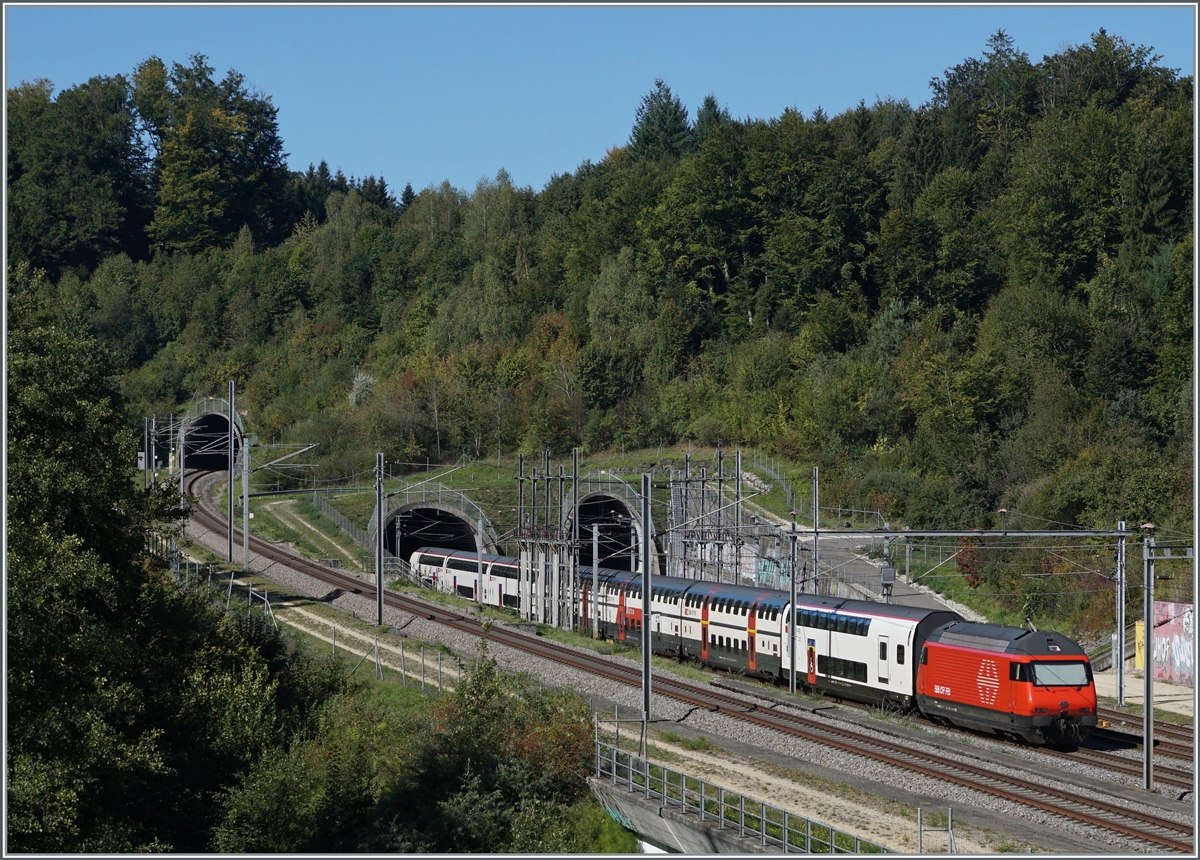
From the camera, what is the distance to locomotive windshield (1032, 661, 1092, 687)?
28.2m

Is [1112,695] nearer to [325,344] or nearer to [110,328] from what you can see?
[325,344]

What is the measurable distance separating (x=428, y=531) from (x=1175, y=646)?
46871mm

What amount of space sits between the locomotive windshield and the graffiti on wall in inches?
572

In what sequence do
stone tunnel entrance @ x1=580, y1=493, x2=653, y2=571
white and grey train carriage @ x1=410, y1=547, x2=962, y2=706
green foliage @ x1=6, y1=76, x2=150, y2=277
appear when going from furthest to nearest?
green foliage @ x1=6, y1=76, x2=150, y2=277 < stone tunnel entrance @ x1=580, y1=493, x2=653, y2=571 < white and grey train carriage @ x1=410, y1=547, x2=962, y2=706

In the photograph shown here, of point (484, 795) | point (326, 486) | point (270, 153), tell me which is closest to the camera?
point (484, 795)

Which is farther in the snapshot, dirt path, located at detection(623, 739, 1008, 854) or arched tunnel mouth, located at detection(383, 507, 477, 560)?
arched tunnel mouth, located at detection(383, 507, 477, 560)

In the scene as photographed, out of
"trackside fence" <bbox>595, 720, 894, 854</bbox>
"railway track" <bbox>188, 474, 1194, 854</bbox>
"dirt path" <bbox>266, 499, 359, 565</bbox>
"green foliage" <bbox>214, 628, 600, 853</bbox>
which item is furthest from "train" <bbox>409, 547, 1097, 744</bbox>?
"dirt path" <bbox>266, 499, 359, 565</bbox>

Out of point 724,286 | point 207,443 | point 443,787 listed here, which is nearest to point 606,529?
point 724,286

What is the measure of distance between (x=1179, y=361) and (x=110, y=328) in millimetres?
90303

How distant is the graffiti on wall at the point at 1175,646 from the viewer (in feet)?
136

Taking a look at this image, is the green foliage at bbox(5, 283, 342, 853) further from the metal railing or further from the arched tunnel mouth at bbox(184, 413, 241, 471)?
the arched tunnel mouth at bbox(184, 413, 241, 471)

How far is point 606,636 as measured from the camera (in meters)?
50.3

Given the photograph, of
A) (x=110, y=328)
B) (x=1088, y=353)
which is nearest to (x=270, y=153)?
(x=110, y=328)

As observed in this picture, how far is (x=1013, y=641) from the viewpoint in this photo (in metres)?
28.9
